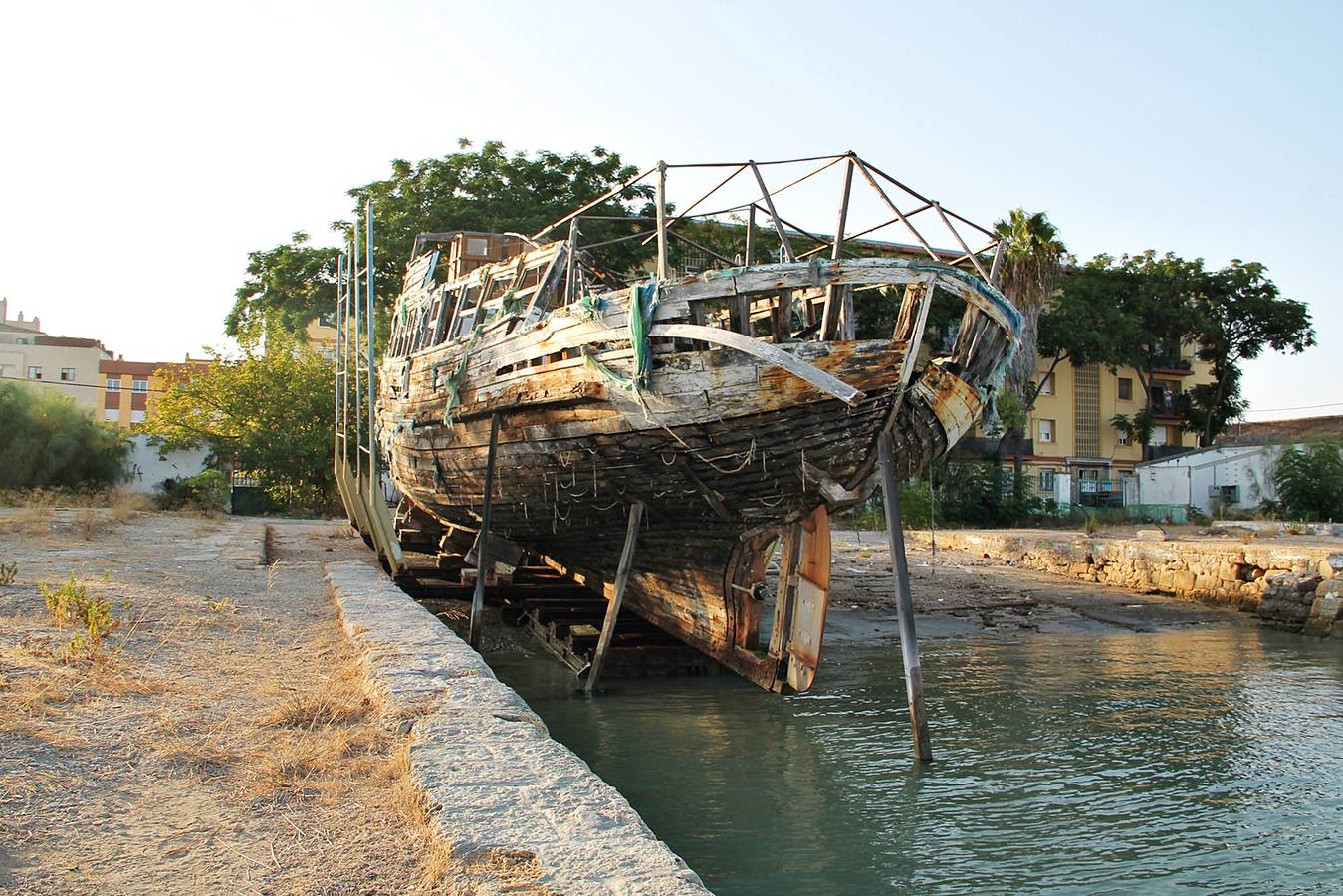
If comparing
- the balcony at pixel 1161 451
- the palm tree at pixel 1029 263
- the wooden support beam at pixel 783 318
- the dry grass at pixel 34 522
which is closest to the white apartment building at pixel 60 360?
the dry grass at pixel 34 522

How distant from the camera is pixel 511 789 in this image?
368cm

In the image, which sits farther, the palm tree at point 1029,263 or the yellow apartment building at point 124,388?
the yellow apartment building at point 124,388

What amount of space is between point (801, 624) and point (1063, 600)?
9.49m

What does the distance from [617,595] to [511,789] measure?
5834 mm

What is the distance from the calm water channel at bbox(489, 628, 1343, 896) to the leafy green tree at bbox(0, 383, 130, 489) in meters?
21.2

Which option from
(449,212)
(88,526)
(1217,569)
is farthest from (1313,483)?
(88,526)

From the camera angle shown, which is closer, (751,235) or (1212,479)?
(751,235)

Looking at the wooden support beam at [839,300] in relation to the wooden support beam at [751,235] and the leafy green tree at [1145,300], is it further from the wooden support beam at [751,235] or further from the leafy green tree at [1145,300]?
the leafy green tree at [1145,300]

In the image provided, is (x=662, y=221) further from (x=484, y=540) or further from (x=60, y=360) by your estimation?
(x=60, y=360)

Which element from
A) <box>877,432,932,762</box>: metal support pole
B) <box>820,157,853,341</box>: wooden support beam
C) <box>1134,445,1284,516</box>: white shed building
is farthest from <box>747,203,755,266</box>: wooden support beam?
<box>1134,445,1284,516</box>: white shed building

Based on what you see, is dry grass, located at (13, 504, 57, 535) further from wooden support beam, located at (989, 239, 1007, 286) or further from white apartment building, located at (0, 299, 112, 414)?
white apartment building, located at (0, 299, 112, 414)

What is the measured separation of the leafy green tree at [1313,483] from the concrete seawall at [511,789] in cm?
2983

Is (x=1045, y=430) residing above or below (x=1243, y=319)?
below

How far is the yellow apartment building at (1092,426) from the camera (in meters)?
41.6
